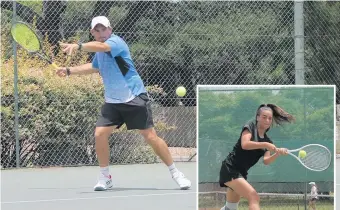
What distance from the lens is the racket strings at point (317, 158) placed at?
463 cm

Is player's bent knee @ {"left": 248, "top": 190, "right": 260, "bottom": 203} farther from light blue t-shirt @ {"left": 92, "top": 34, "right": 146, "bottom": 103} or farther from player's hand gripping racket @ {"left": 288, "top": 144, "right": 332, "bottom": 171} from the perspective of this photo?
light blue t-shirt @ {"left": 92, "top": 34, "right": 146, "bottom": 103}

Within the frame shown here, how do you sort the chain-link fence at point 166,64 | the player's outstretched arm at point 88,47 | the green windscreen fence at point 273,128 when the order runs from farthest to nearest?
1. the chain-link fence at point 166,64
2. the player's outstretched arm at point 88,47
3. the green windscreen fence at point 273,128

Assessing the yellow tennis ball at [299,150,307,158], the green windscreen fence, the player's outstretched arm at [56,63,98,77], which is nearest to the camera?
the green windscreen fence

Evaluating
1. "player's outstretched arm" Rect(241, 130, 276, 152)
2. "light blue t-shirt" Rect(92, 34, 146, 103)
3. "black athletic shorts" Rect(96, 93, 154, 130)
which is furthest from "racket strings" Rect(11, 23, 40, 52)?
"player's outstretched arm" Rect(241, 130, 276, 152)

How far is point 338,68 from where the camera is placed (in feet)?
37.3

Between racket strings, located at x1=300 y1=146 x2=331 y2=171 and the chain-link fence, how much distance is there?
4.36 metres

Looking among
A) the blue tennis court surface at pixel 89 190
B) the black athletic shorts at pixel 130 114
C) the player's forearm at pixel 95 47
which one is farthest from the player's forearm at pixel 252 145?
the black athletic shorts at pixel 130 114

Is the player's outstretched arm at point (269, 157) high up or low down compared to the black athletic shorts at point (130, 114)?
down

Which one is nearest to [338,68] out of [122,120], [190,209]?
[122,120]

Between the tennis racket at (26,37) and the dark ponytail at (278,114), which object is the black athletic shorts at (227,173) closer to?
the dark ponytail at (278,114)

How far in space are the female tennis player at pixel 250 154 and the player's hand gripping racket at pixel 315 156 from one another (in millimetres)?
150

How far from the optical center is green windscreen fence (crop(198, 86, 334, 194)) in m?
4.27

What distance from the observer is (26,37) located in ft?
22.9

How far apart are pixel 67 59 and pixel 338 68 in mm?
3740
